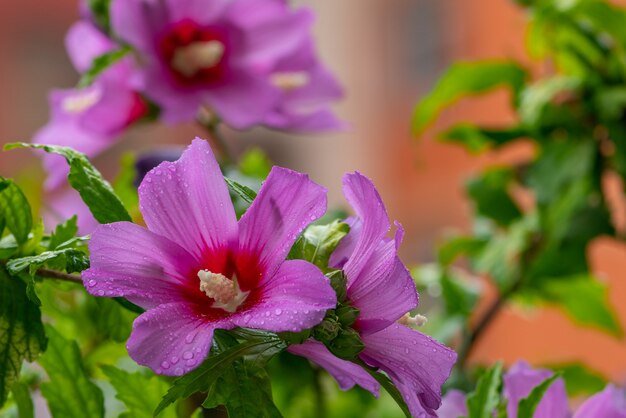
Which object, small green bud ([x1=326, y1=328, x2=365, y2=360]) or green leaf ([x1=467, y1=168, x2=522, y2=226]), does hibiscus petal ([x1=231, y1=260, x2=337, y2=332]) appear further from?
green leaf ([x1=467, y1=168, x2=522, y2=226])

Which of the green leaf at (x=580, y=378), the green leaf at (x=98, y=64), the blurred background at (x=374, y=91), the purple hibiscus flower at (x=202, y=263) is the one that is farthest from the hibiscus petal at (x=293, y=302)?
the blurred background at (x=374, y=91)

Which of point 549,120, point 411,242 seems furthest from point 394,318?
point 411,242

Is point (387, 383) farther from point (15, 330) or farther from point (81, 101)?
point (81, 101)

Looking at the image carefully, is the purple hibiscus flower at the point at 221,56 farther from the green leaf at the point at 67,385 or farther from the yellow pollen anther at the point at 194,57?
the green leaf at the point at 67,385

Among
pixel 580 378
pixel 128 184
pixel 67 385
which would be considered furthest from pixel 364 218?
pixel 580 378

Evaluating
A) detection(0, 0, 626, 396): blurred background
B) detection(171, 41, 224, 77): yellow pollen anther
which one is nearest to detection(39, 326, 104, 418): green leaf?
detection(171, 41, 224, 77): yellow pollen anther

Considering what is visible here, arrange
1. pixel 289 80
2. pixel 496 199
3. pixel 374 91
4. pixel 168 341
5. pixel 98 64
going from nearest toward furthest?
pixel 168 341, pixel 98 64, pixel 289 80, pixel 496 199, pixel 374 91
